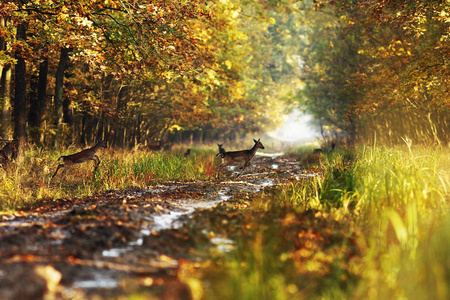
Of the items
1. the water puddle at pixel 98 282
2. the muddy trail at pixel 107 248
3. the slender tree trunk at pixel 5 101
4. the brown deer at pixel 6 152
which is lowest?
the water puddle at pixel 98 282

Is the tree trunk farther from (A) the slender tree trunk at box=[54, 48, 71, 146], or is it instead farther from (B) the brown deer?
(B) the brown deer

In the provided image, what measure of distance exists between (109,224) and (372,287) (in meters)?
3.88

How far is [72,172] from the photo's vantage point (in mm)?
12836

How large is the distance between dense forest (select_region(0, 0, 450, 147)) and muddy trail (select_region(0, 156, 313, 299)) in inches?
220

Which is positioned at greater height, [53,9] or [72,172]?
[53,9]

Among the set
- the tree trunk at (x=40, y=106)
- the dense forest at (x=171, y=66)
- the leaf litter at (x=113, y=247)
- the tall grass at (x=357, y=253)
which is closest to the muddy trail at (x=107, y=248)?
the leaf litter at (x=113, y=247)

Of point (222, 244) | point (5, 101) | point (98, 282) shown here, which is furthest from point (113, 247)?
point (5, 101)

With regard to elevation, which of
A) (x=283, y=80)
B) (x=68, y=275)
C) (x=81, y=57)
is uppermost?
(x=283, y=80)

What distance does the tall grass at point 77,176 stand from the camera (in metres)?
9.43

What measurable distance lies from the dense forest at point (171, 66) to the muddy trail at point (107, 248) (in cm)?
558

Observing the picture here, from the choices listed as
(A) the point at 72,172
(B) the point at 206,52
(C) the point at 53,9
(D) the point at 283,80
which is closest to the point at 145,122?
(B) the point at 206,52

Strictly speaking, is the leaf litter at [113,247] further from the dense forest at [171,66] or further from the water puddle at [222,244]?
the dense forest at [171,66]

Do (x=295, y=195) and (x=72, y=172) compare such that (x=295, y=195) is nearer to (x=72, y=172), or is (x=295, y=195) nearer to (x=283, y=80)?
(x=72, y=172)

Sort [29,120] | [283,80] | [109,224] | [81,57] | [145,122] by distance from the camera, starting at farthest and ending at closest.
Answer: [283,80]
[145,122]
[29,120]
[81,57]
[109,224]
